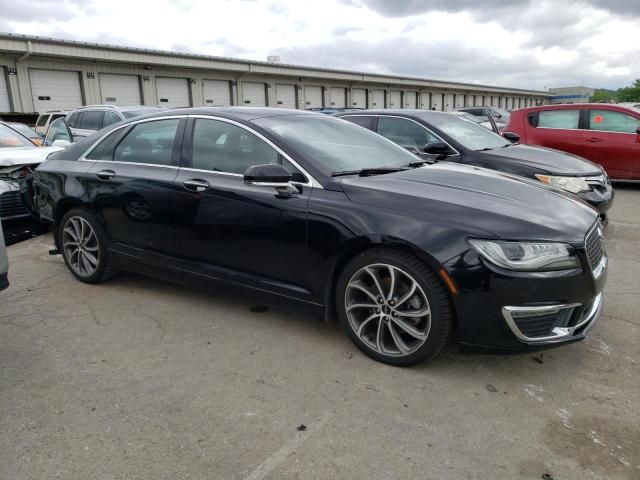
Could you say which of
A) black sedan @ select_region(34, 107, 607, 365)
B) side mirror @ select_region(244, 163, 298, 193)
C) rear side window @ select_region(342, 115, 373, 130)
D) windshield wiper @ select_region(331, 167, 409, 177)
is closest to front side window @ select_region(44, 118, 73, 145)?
rear side window @ select_region(342, 115, 373, 130)

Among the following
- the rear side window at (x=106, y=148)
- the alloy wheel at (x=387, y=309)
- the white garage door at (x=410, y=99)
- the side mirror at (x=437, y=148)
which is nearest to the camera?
the alloy wheel at (x=387, y=309)

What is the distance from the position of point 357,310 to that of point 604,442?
1440mm

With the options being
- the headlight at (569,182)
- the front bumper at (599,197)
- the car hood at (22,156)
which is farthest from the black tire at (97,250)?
the front bumper at (599,197)

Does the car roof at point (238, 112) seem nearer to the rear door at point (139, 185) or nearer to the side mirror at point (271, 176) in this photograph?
the rear door at point (139, 185)

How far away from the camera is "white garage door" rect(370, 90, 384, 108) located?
40.7m

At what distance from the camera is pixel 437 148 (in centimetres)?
607

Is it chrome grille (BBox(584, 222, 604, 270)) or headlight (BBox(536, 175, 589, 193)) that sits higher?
headlight (BBox(536, 175, 589, 193))

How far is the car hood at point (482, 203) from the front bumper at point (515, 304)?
193mm

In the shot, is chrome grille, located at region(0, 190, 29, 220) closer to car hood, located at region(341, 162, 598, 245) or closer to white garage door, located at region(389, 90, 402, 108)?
car hood, located at region(341, 162, 598, 245)

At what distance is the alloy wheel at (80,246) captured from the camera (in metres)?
4.53

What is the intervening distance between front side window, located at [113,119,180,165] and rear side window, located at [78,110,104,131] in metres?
8.42

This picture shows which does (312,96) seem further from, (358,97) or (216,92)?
(216,92)

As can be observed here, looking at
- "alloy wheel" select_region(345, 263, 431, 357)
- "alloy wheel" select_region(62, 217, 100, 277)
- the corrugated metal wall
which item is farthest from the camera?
the corrugated metal wall

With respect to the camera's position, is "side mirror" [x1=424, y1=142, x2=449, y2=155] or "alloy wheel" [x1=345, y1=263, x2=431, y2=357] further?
"side mirror" [x1=424, y1=142, x2=449, y2=155]
